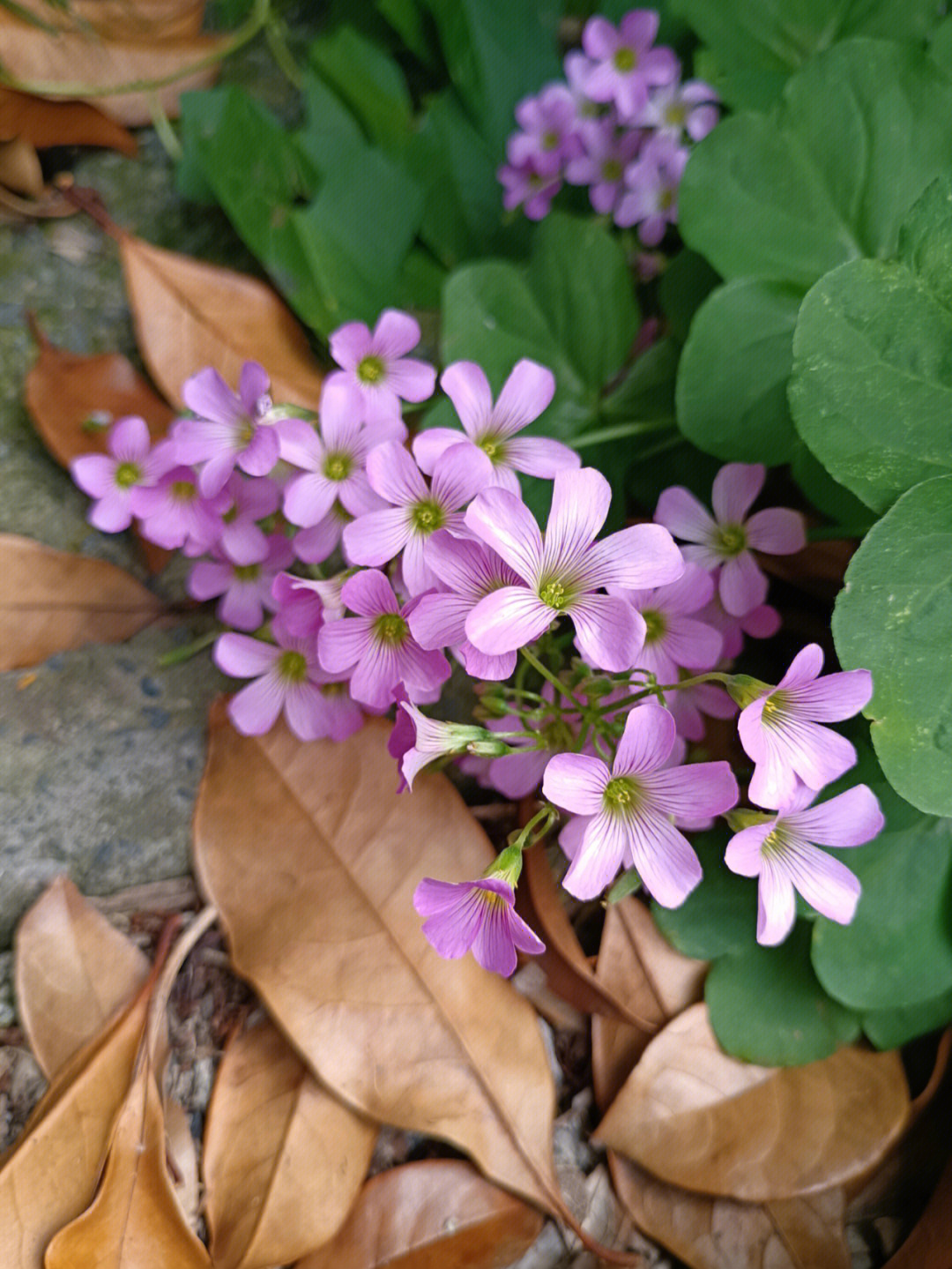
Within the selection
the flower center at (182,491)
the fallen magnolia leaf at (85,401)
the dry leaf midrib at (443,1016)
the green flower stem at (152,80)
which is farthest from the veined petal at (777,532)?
the green flower stem at (152,80)

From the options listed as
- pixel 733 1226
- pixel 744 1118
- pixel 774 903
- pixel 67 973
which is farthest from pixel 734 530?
pixel 67 973

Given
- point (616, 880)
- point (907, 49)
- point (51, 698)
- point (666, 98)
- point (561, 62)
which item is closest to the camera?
point (616, 880)

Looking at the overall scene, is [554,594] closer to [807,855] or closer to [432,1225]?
[807,855]

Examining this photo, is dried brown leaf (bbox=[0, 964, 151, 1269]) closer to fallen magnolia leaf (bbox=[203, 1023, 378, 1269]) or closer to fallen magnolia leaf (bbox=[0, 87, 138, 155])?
fallen magnolia leaf (bbox=[203, 1023, 378, 1269])

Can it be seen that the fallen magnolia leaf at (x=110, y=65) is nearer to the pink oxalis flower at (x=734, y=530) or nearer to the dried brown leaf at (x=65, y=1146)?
the pink oxalis flower at (x=734, y=530)

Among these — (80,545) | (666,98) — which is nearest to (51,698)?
(80,545)

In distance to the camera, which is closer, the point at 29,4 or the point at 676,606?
the point at 676,606

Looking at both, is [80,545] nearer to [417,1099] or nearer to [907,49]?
[417,1099]
